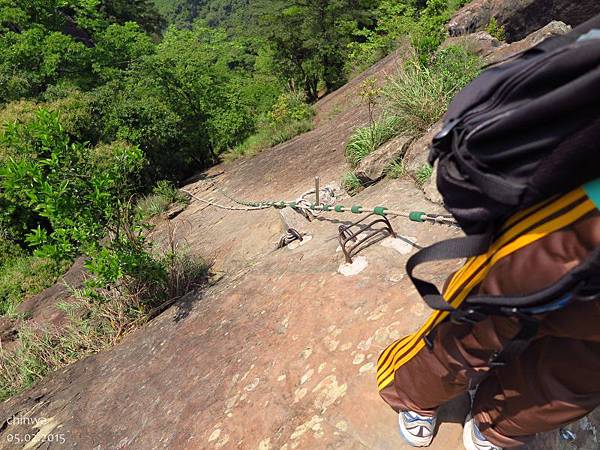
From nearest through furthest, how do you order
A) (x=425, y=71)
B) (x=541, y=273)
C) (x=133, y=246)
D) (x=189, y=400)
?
(x=541, y=273) → (x=189, y=400) → (x=133, y=246) → (x=425, y=71)

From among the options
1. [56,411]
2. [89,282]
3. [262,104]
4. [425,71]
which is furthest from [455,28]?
[56,411]

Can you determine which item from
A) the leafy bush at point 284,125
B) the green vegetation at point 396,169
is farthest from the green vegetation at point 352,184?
the leafy bush at point 284,125

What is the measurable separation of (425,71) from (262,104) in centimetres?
1510

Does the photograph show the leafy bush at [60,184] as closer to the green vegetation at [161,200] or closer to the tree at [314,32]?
the green vegetation at [161,200]

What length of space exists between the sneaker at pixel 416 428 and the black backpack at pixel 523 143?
2.68 ft

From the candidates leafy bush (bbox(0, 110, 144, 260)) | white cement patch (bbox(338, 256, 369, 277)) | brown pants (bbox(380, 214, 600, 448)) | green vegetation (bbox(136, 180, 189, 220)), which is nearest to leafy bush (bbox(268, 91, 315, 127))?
green vegetation (bbox(136, 180, 189, 220))

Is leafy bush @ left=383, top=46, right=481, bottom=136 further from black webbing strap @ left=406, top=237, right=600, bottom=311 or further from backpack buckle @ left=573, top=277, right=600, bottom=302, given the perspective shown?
backpack buckle @ left=573, top=277, right=600, bottom=302

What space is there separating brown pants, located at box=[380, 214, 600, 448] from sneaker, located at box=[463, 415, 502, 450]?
7 cm

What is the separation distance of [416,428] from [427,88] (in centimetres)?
466

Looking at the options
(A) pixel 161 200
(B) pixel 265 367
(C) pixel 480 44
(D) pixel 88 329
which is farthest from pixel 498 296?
(A) pixel 161 200

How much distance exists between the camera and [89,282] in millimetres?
3619

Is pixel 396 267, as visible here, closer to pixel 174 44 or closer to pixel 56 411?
pixel 56 411

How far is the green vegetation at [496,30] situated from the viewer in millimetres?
10344

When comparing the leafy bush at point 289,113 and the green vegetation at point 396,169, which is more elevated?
the leafy bush at point 289,113
